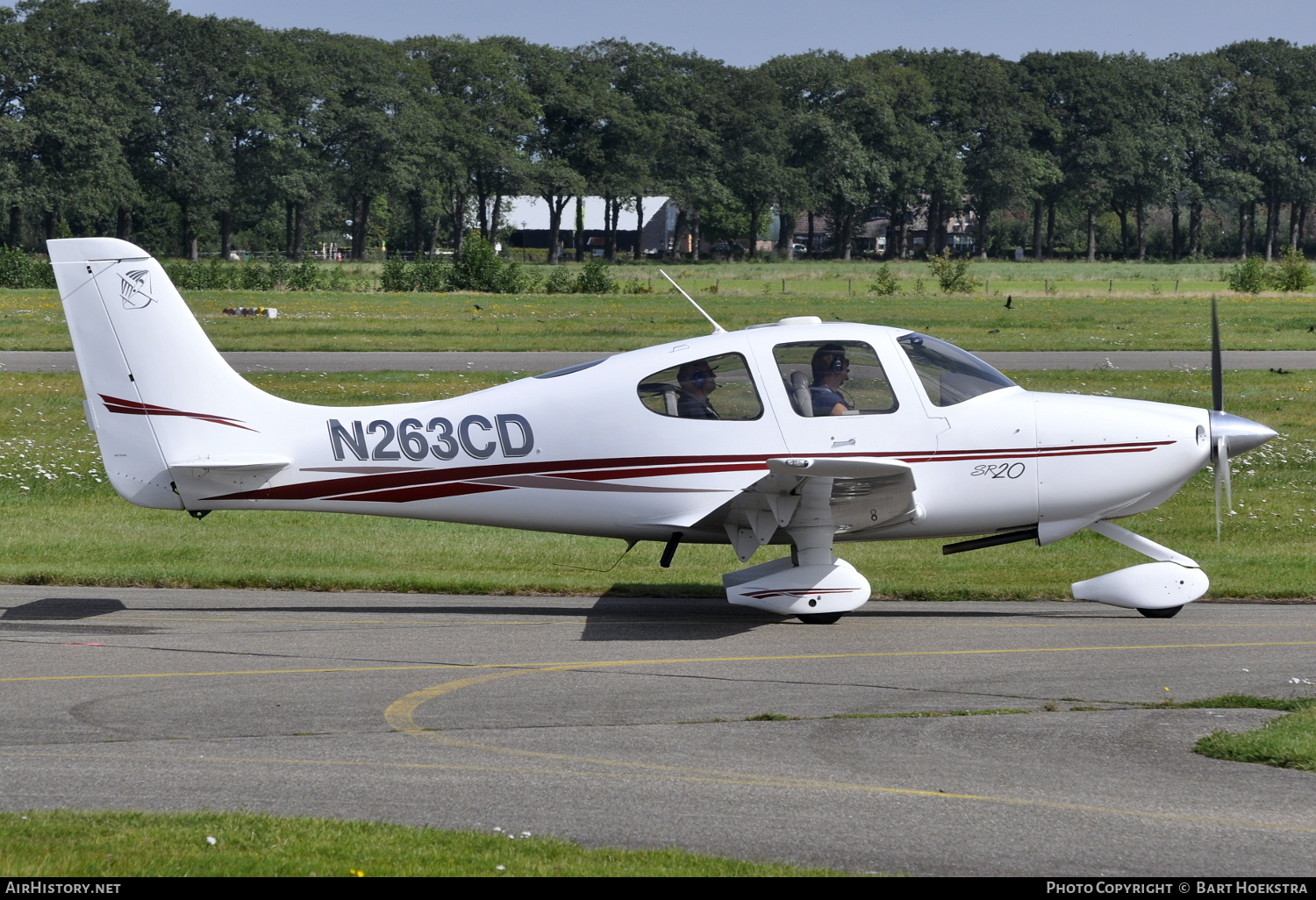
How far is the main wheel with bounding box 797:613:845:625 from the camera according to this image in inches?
396

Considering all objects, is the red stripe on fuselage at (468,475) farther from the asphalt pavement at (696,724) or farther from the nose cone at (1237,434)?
the asphalt pavement at (696,724)

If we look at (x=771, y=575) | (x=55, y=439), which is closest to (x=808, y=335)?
(x=771, y=575)

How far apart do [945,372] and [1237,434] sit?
2.41 m

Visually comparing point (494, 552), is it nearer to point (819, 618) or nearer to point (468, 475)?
point (468, 475)

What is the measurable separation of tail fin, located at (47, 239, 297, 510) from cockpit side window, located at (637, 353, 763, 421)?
3147 mm

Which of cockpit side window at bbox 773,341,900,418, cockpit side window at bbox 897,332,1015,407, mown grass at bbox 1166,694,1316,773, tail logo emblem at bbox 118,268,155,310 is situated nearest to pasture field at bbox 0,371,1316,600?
cockpit side window at bbox 897,332,1015,407

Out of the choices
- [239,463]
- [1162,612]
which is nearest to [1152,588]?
[1162,612]

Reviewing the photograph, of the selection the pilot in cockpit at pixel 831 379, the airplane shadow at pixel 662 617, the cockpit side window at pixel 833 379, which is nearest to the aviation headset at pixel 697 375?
the cockpit side window at pixel 833 379

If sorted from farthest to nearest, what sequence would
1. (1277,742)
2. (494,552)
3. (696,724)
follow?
(494,552) < (696,724) < (1277,742)

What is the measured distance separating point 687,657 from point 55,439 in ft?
46.1

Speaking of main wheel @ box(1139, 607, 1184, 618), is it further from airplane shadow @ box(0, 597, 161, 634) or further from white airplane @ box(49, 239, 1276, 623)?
airplane shadow @ box(0, 597, 161, 634)

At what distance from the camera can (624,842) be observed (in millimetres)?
5445

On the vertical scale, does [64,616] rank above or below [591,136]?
below

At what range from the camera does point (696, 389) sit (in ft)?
33.6
